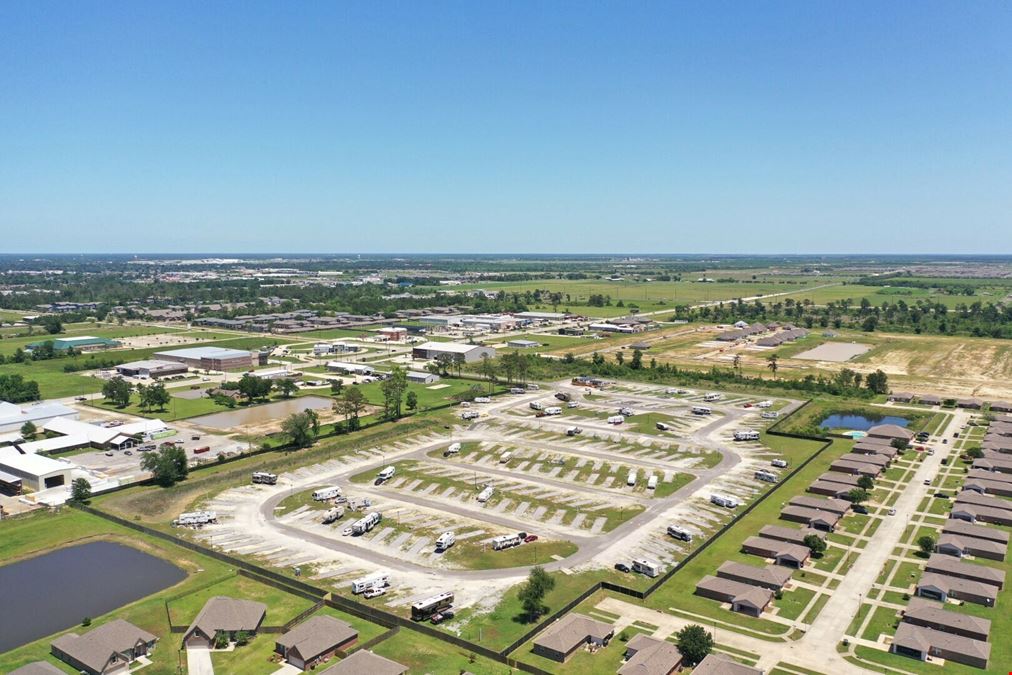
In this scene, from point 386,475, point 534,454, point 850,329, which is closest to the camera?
point 386,475

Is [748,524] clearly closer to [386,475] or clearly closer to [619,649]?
[619,649]

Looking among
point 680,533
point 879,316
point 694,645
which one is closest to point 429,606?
point 694,645

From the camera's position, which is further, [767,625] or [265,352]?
[265,352]

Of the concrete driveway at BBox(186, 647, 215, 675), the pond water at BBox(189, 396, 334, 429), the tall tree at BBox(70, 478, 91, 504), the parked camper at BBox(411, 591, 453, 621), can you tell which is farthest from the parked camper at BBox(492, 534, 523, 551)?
the pond water at BBox(189, 396, 334, 429)

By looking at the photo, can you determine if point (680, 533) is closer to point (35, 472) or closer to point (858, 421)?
point (858, 421)

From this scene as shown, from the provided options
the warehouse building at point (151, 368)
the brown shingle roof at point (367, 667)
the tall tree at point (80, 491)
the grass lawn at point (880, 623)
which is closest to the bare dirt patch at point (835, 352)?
the grass lawn at point (880, 623)

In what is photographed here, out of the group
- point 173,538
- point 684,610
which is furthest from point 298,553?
point 684,610
